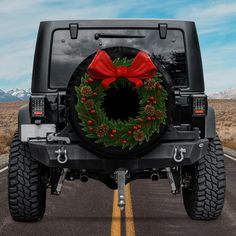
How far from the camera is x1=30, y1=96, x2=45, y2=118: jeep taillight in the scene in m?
7.05

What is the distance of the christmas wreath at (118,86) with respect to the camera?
624 cm

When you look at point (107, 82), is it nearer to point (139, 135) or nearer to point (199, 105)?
point (139, 135)

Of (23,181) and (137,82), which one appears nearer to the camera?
(137,82)

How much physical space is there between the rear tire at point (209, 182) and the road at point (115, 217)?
19cm

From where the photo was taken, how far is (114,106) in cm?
635

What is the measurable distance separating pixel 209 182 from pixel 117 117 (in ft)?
5.97

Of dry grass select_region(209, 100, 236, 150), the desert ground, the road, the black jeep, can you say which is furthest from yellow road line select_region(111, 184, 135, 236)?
dry grass select_region(209, 100, 236, 150)

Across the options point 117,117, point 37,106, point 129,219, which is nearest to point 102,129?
point 117,117

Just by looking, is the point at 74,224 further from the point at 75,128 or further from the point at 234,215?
the point at 234,215

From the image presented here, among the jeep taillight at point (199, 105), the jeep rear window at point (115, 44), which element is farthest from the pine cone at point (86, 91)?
the jeep taillight at point (199, 105)

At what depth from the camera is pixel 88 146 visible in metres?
6.55

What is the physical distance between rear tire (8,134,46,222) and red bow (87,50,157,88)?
1760mm

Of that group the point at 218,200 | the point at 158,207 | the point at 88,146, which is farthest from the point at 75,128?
the point at 158,207

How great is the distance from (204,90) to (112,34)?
133 centimetres
